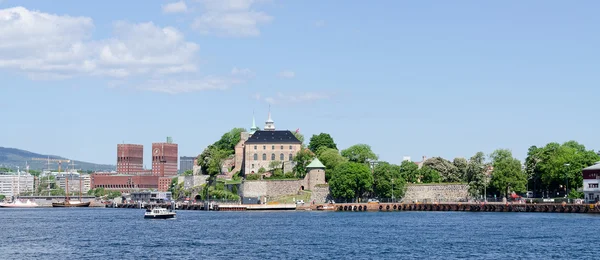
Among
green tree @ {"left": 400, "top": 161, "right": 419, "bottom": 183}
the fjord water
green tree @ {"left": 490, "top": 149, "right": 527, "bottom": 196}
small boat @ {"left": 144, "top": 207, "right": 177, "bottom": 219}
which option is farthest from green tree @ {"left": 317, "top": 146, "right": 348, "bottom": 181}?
the fjord water

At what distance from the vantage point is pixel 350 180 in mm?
119938

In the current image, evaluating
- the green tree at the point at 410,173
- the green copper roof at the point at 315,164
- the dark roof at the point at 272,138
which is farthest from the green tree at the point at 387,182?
the dark roof at the point at 272,138

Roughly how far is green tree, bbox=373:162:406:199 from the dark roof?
78.2ft

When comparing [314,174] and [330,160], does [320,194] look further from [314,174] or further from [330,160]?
[330,160]

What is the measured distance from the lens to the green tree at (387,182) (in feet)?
397

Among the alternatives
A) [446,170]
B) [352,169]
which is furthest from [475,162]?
[352,169]

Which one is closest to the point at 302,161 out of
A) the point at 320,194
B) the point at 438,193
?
the point at 320,194

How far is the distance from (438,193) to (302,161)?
23.3 m

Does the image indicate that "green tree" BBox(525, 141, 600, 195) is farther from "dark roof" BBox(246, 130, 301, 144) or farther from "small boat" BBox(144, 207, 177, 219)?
"small boat" BBox(144, 207, 177, 219)

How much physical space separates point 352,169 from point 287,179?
45.5 ft

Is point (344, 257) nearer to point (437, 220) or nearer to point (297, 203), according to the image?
point (437, 220)

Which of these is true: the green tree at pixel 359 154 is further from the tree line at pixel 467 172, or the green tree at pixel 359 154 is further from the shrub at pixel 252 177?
the shrub at pixel 252 177

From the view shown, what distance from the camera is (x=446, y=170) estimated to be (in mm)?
130250

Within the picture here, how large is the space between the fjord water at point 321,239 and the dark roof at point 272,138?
171ft
